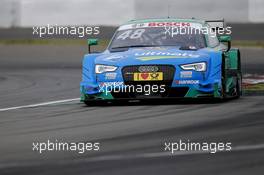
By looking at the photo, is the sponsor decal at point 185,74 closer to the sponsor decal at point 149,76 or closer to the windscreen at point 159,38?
the sponsor decal at point 149,76

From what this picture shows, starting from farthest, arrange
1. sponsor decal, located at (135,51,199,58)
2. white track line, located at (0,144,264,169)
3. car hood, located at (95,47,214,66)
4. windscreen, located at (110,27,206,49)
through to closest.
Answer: windscreen, located at (110,27,206,49), sponsor decal, located at (135,51,199,58), car hood, located at (95,47,214,66), white track line, located at (0,144,264,169)

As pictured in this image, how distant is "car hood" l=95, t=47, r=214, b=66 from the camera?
10.9m

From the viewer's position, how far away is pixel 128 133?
815 cm

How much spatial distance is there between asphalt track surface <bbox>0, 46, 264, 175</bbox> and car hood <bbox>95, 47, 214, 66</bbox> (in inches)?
22.0

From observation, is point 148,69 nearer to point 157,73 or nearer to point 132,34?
point 157,73

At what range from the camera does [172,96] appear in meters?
10.8

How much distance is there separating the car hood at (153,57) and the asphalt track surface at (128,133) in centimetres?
56

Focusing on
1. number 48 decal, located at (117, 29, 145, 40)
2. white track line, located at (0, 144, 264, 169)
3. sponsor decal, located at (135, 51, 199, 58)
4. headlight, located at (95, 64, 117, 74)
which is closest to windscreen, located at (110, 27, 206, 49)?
number 48 decal, located at (117, 29, 145, 40)

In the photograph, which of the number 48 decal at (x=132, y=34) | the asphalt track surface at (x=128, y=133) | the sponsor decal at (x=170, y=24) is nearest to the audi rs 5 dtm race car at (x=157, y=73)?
the asphalt track surface at (x=128, y=133)

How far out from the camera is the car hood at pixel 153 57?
430 inches

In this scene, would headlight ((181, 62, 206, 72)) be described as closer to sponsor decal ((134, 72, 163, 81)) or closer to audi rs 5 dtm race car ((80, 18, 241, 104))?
audi rs 5 dtm race car ((80, 18, 241, 104))
